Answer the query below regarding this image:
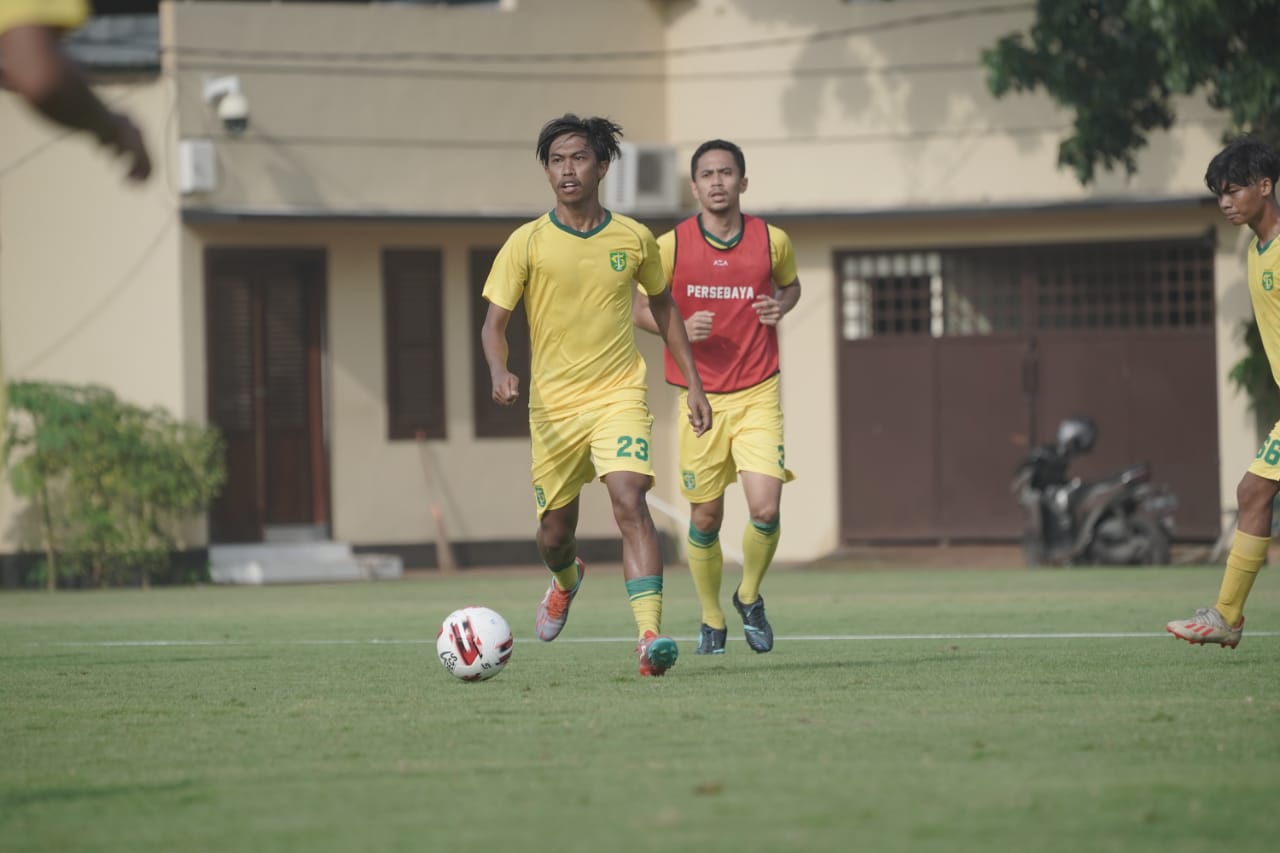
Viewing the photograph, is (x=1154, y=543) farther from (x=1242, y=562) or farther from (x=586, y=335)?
(x=586, y=335)

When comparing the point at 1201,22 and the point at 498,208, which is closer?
the point at 1201,22

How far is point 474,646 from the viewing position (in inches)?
347

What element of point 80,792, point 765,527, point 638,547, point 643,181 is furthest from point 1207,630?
point 643,181

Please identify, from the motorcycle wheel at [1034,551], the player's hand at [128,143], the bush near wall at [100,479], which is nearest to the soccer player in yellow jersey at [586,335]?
the player's hand at [128,143]

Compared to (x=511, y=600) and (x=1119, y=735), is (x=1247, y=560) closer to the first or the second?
(x=1119, y=735)

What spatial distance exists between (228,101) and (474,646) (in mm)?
15046

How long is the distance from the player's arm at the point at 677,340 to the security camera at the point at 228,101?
13.8 metres

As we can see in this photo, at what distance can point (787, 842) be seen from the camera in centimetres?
484

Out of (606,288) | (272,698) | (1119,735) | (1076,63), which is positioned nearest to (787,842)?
(1119,735)

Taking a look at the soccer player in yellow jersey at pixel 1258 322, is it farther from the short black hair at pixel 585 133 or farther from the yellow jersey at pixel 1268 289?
the short black hair at pixel 585 133

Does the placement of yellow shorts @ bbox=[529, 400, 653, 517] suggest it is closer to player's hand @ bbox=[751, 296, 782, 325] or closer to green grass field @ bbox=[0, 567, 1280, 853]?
green grass field @ bbox=[0, 567, 1280, 853]

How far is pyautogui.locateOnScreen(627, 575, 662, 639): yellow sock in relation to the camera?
9.12m

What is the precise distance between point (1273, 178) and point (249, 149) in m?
15.8

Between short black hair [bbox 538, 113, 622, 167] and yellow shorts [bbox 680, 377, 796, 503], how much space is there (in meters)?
1.70
